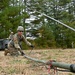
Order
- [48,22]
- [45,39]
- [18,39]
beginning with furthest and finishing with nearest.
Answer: [48,22], [45,39], [18,39]

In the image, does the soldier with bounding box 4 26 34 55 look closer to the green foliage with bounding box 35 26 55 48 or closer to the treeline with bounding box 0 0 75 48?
the treeline with bounding box 0 0 75 48

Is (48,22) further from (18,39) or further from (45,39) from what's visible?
(18,39)

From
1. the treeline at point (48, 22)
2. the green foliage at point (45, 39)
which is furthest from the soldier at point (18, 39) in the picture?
the green foliage at point (45, 39)

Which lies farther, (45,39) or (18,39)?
(45,39)

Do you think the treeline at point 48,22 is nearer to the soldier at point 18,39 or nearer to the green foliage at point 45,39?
the green foliage at point 45,39

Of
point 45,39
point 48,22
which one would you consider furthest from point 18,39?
point 48,22

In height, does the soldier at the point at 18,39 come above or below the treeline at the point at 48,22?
above

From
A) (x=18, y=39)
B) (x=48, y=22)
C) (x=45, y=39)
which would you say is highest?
(x=18, y=39)

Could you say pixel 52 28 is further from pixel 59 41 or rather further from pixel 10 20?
pixel 10 20

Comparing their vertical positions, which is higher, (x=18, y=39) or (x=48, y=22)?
(x=18, y=39)

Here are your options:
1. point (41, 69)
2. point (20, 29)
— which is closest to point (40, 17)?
point (20, 29)

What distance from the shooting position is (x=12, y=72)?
231 inches

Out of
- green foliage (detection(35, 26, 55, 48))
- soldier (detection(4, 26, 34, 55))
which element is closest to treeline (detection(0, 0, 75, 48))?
green foliage (detection(35, 26, 55, 48))

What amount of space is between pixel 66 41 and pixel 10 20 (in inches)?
333
